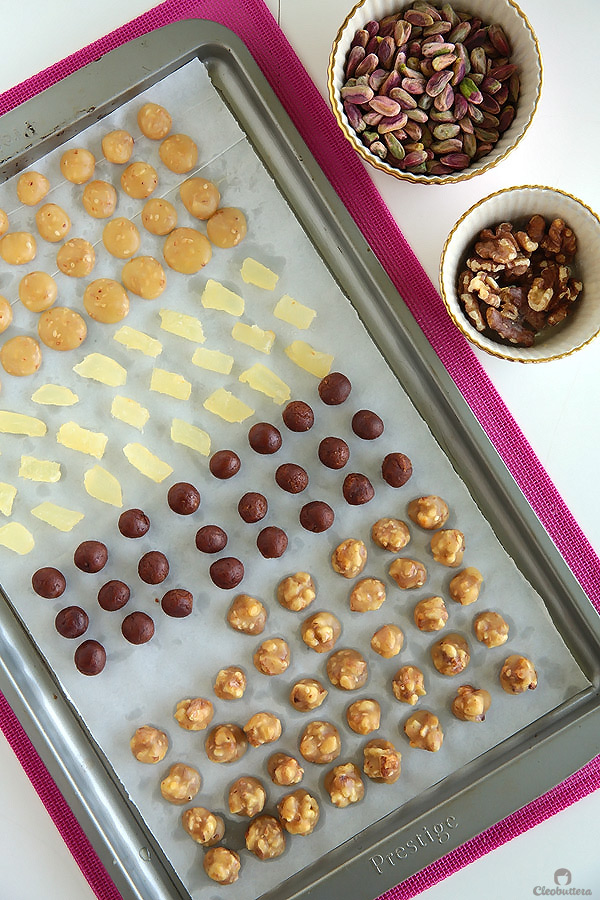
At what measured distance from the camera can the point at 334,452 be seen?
96cm

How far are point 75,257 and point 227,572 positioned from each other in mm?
509

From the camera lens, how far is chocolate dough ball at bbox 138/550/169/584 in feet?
3.17

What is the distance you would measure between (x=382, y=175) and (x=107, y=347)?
47 cm

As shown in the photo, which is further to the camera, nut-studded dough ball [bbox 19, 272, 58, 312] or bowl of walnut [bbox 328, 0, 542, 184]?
nut-studded dough ball [bbox 19, 272, 58, 312]

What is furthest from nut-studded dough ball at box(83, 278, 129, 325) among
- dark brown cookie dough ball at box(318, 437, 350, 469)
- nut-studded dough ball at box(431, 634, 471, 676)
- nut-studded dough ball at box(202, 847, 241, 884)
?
nut-studded dough ball at box(202, 847, 241, 884)

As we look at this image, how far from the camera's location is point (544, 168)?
1006 millimetres

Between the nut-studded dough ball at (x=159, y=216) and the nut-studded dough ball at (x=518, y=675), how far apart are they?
80cm

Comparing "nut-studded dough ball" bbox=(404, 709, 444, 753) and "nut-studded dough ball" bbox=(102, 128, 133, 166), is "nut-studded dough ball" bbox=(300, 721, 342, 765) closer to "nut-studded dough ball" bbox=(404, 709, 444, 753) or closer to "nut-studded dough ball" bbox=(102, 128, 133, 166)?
"nut-studded dough ball" bbox=(404, 709, 444, 753)

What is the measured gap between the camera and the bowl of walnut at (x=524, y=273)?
3.00 ft

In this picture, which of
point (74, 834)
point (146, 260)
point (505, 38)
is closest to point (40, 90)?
point (146, 260)

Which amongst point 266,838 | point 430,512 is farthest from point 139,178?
point 266,838

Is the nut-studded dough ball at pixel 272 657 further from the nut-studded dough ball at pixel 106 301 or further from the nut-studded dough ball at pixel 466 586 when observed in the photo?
the nut-studded dough ball at pixel 106 301

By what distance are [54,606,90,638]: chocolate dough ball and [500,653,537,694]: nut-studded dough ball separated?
0.60 meters

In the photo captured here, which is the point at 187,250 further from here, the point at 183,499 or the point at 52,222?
the point at 183,499
